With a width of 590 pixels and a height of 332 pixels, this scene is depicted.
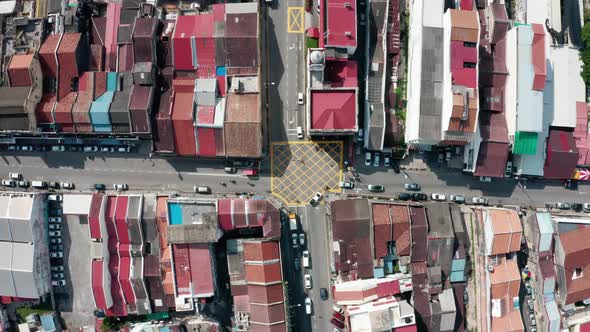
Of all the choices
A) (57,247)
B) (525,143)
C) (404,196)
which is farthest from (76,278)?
(525,143)

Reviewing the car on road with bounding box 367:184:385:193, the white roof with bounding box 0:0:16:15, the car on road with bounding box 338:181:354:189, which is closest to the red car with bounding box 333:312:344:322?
the car on road with bounding box 338:181:354:189

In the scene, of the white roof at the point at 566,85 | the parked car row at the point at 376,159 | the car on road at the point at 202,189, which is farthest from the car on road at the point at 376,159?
the white roof at the point at 566,85

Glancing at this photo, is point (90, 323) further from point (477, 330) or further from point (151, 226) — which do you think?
point (477, 330)

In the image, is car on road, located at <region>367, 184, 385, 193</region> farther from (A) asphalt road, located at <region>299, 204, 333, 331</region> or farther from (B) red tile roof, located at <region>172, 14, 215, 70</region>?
(B) red tile roof, located at <region>172, 14, 215, 70</region>

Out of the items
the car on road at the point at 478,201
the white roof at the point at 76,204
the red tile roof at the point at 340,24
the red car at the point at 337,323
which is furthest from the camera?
the car on road at the point at 478,201

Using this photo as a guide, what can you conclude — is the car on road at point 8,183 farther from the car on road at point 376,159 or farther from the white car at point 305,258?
the car on road at point 376,159
